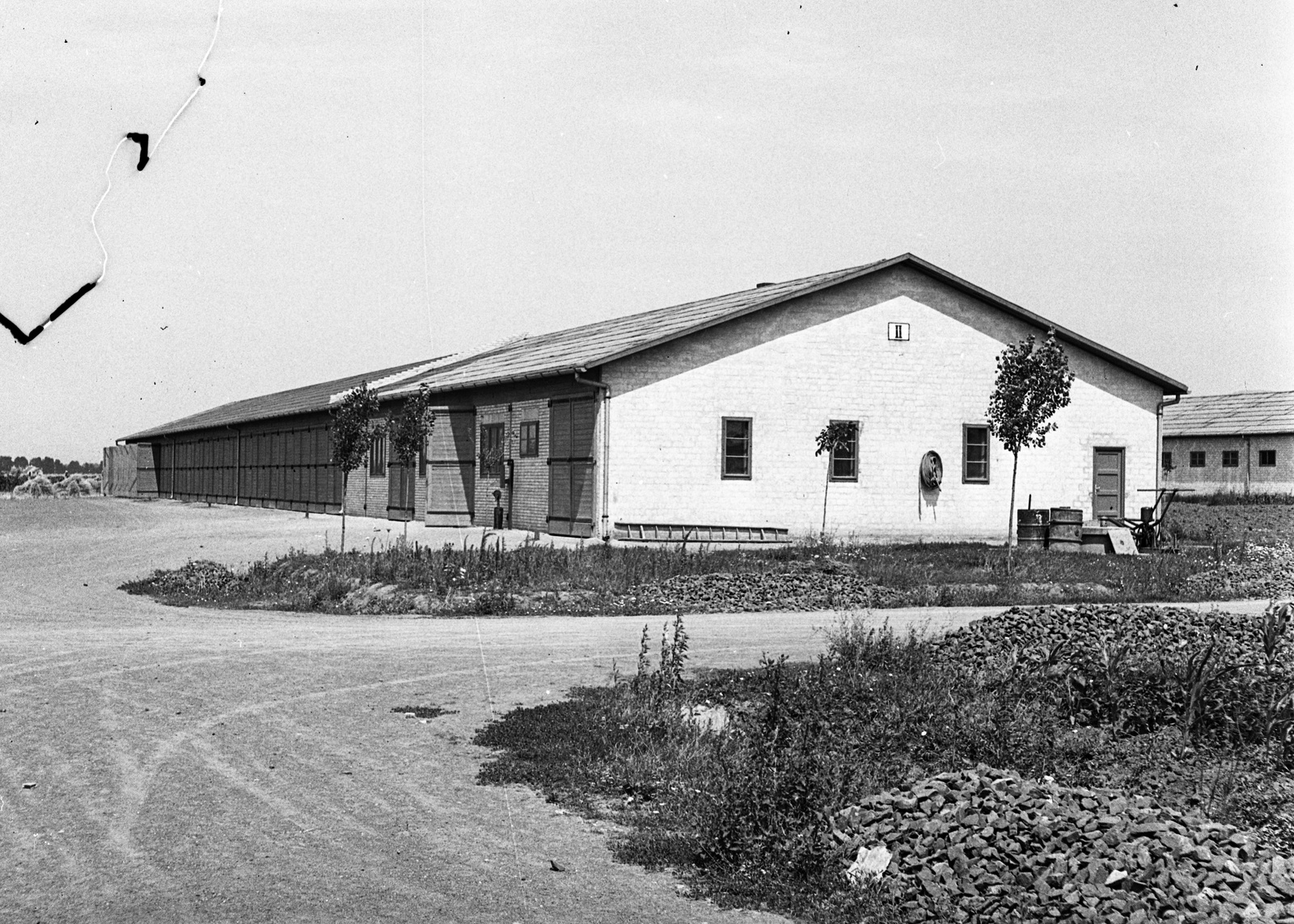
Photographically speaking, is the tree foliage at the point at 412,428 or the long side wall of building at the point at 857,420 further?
the tree foliage at the point at 412,428

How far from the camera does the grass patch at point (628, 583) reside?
59.9 feet

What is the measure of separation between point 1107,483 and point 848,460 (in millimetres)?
7339

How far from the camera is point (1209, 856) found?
5.41 meters

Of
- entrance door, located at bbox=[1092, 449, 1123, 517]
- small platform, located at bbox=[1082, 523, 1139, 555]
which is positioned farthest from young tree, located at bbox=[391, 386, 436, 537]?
entrance door, located at bbox=[1092, 449, 1123, 517]

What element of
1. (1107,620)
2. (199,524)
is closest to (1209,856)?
(1107,620)

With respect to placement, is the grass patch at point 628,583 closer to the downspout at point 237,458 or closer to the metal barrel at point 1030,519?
the metal barrel at point 1030,519

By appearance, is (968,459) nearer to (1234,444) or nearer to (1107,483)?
(1107,483)

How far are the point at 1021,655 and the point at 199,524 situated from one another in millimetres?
30875

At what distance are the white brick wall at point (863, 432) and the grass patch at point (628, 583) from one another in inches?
223

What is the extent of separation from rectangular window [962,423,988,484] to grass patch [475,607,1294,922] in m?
20.7

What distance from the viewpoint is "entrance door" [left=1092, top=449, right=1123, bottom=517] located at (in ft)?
107

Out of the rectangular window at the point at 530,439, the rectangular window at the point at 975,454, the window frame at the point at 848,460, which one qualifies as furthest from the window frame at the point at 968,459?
the rectangular window at the point at 530,439

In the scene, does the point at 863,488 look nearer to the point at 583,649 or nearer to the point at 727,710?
the point at 583,649

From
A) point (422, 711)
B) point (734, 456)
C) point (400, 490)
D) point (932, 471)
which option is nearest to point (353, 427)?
point (734, 456)
